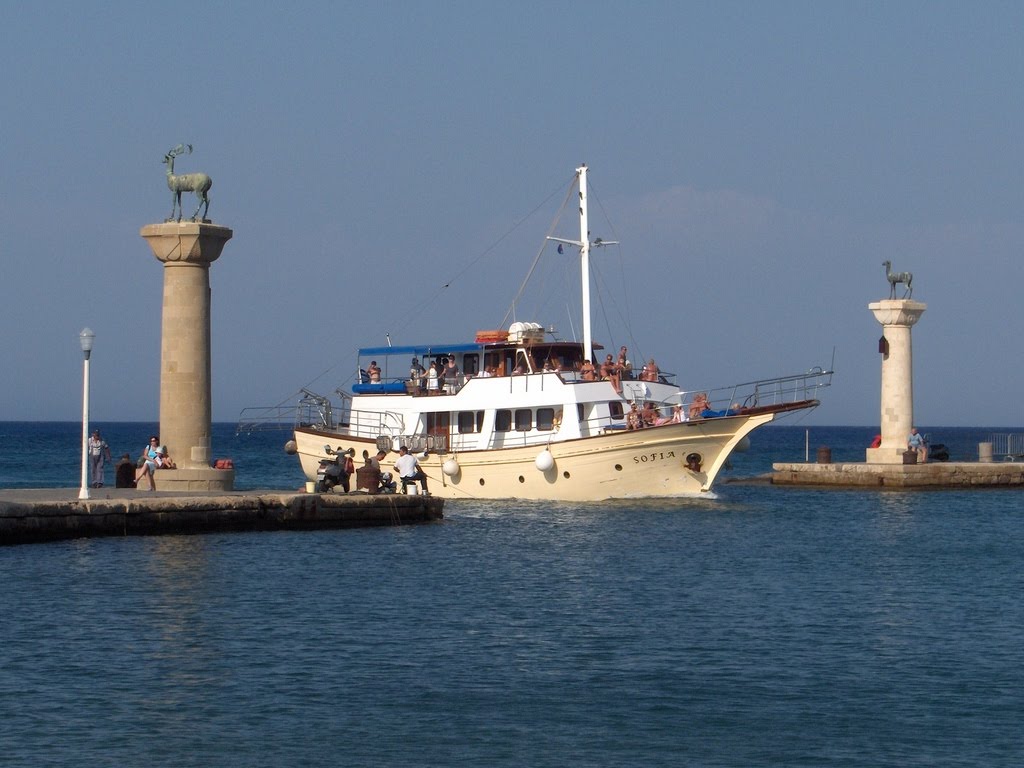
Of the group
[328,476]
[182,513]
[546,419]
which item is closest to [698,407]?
[546,419]

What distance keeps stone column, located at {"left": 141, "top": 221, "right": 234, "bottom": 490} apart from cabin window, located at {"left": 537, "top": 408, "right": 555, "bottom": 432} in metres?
10.1

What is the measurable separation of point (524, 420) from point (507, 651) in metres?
22.0

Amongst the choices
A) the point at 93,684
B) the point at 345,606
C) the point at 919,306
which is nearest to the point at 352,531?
the point at 345,606

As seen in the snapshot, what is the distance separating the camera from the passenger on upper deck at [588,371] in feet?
130

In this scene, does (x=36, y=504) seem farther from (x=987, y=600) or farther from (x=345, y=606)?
(x=987, y=600)

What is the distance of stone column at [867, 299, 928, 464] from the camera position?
1978 inches

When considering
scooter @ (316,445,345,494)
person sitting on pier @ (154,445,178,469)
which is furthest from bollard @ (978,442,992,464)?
person sitting on pier @ (154,445,178,469)

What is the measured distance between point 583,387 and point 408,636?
20444 mm

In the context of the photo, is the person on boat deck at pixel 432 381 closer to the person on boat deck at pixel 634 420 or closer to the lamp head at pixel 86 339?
the person on boat deck at pixel 634 420

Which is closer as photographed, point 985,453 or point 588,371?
point 588,371

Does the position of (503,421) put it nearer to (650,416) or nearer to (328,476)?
(650,416)

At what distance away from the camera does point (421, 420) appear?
4153cm

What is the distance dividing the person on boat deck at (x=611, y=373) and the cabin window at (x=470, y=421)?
11.1 ft

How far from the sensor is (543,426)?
39.9 metres
